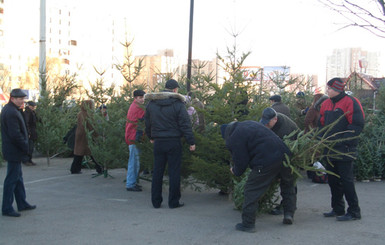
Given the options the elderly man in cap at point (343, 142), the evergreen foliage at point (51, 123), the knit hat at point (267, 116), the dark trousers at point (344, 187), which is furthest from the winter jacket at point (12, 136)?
the evergreen foliage at point (51, 123)

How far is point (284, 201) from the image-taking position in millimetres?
5594

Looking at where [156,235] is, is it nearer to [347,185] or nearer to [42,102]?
[347,185]

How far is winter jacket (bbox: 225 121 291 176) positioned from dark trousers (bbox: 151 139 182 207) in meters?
1.50

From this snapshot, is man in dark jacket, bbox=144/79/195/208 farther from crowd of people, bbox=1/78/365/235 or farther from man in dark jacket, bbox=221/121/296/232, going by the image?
man in dark jacket, bbox=221/121/296/232

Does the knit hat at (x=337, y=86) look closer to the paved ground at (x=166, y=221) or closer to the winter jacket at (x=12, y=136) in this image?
the paved ground at (x=166, y=221)

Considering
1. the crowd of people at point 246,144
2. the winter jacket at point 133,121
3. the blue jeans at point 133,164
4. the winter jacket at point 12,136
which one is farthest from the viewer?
the blue jeans at point 133,164

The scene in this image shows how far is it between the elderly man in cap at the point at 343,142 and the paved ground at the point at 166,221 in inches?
9.7

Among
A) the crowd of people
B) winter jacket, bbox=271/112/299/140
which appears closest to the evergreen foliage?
the crowd of people

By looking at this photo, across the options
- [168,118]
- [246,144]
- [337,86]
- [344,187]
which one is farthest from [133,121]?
[344,187]

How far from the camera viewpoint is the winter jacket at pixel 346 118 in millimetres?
5648

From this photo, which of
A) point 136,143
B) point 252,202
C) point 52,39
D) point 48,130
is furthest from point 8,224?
point 52,39

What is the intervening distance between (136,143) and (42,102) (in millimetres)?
5431

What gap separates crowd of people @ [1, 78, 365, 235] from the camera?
5180 mm

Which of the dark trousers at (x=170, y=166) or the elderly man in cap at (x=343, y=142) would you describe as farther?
the dark trousers at (x=170, y=166)
